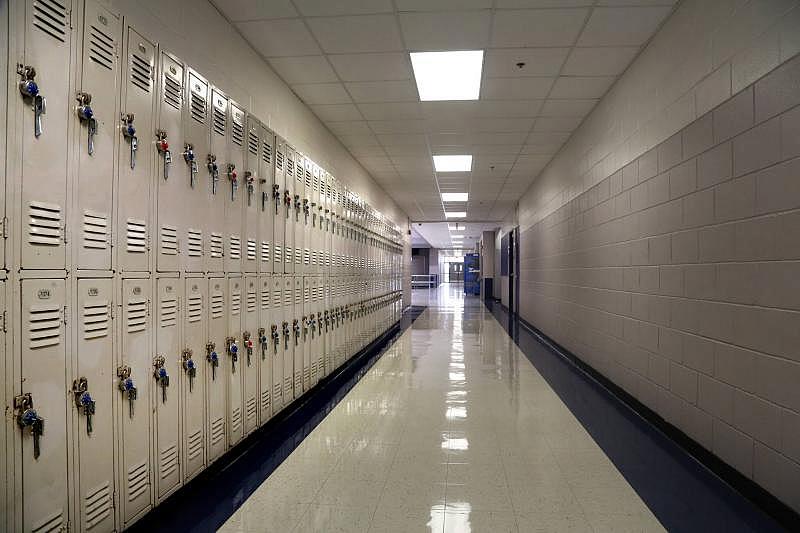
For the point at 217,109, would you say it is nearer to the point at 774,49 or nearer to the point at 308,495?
the point at 308,495

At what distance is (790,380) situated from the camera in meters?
2.12

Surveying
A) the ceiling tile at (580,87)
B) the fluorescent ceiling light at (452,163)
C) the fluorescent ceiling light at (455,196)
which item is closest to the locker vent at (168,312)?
the ceiling tile at (580,87)

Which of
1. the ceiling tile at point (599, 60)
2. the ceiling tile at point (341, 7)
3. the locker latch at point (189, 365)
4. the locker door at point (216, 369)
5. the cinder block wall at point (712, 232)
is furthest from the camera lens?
the ceiling tile at point (599, 60)

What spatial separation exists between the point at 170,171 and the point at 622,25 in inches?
120

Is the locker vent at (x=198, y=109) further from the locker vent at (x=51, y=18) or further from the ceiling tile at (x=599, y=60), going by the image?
the ceiling tile at (x=599, y=60)

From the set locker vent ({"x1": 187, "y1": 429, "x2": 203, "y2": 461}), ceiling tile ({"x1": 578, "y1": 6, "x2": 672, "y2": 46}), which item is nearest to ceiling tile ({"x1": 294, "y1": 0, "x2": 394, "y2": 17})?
ceiling tile ({"x1": 578, "y1": 6, "x2": 672, "y2": 46})

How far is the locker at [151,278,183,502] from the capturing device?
7.29 ft

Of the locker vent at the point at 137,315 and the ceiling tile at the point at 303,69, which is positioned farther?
the ceiling tile at the point at 303,69

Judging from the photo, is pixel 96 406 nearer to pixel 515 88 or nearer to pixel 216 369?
pixel 216 369

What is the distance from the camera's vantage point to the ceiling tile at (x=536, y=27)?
3.19 metres

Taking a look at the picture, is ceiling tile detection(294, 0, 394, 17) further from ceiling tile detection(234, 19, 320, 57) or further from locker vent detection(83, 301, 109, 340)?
locker vent detection(83, 301, 109, 340)

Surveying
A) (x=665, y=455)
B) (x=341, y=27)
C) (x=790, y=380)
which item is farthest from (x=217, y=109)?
(x=665, y=455)

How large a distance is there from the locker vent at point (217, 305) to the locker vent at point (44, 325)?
1061 mm

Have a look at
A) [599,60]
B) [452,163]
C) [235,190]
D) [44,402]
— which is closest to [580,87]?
[599,60]
